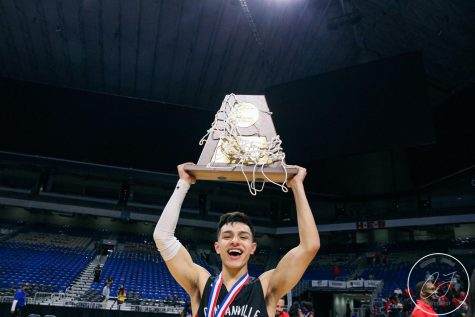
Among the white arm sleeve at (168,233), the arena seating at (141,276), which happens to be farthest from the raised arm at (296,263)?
the arena seating at (141,276)

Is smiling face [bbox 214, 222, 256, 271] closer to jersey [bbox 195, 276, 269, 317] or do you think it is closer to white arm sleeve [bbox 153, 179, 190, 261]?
jersey [bbox 195, 276, 269, 317]

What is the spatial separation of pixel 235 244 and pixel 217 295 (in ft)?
0.98

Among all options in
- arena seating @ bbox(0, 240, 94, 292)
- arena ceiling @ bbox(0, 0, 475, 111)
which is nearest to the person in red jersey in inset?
arena ceiling @ bbox(0, 0, 475, 111)

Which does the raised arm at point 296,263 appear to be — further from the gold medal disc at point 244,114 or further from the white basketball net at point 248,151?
the gold medal disc at point 244,114

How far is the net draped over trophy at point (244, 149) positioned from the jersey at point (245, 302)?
0.60m

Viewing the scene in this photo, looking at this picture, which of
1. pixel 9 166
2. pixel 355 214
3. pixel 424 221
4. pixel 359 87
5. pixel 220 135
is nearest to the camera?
pixel 220 135

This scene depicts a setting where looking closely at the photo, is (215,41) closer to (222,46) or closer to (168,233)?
(222,46)

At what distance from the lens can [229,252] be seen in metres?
2.25

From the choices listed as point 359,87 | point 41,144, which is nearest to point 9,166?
point 41,144

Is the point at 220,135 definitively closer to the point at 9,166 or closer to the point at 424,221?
the point at 424,221

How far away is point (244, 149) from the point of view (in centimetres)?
246

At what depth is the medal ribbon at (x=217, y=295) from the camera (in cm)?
208

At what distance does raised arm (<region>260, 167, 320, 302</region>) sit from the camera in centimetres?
213

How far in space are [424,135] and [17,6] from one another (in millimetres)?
19168
